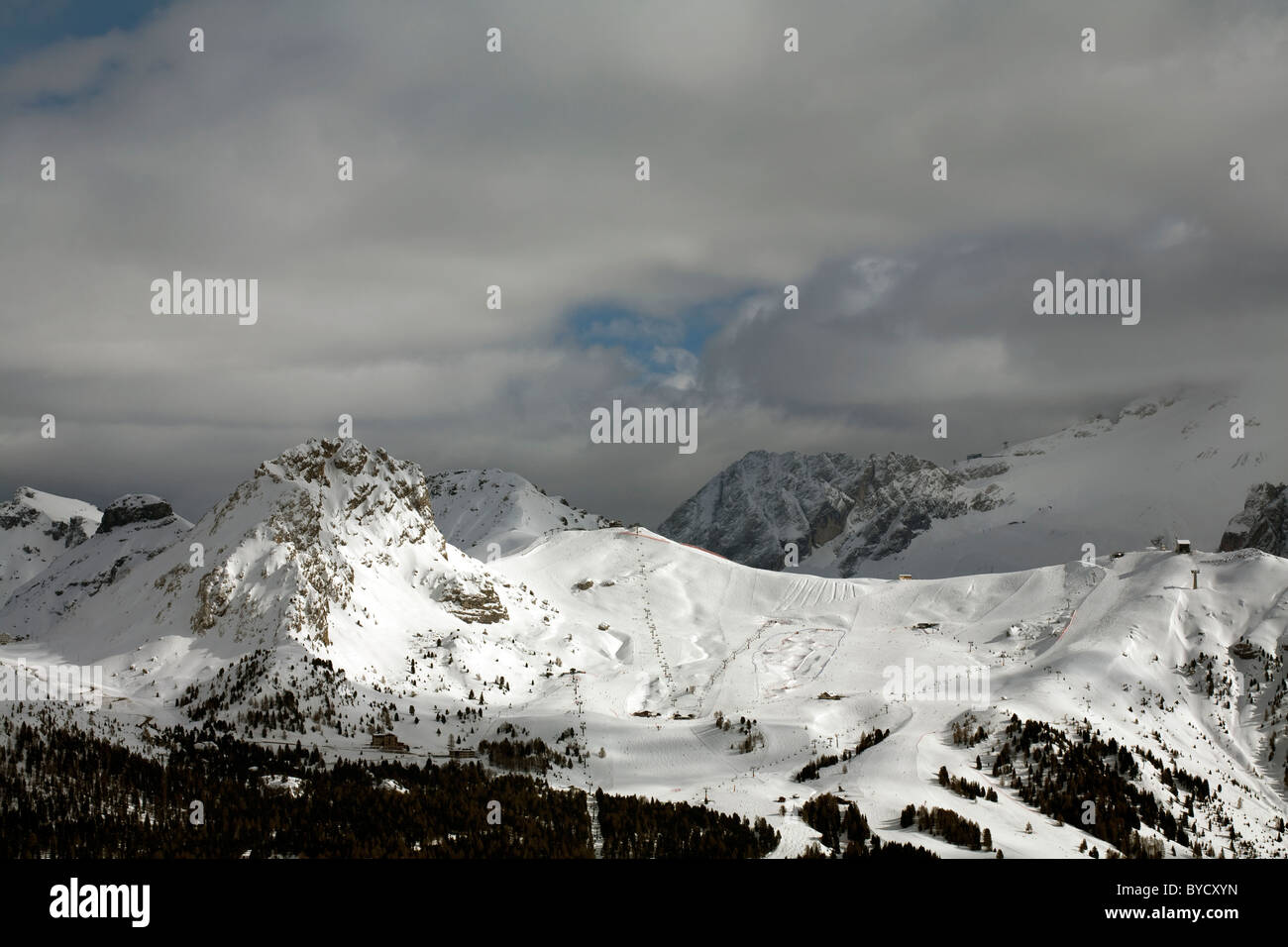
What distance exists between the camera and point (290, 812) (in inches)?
2188

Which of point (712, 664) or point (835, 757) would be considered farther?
point (712, 664)

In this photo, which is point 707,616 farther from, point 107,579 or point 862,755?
point 107,579

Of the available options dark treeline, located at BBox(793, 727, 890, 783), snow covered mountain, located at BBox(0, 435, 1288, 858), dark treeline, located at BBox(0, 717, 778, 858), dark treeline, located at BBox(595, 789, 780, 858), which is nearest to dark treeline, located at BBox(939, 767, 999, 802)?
snow covered mountain, located at BBox(0, 435, 1288, 858)

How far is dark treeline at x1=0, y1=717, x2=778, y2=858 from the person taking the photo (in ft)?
158

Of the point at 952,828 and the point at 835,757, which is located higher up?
the point at 835,757

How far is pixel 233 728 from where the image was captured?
3248 inches

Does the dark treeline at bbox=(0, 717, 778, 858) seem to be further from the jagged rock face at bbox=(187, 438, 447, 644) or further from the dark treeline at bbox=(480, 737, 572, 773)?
the jagged rock face at bbox=(187, 438, 447, 644)

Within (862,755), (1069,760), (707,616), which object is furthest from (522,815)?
(707,616)

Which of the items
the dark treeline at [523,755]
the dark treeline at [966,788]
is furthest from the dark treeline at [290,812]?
the dark treeline at [966,788]

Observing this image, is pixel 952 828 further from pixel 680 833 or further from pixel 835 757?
pixel 835 757

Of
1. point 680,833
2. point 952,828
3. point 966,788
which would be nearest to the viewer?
point 680,833

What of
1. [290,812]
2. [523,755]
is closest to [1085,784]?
[523,755]

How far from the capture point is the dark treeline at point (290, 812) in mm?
48031
